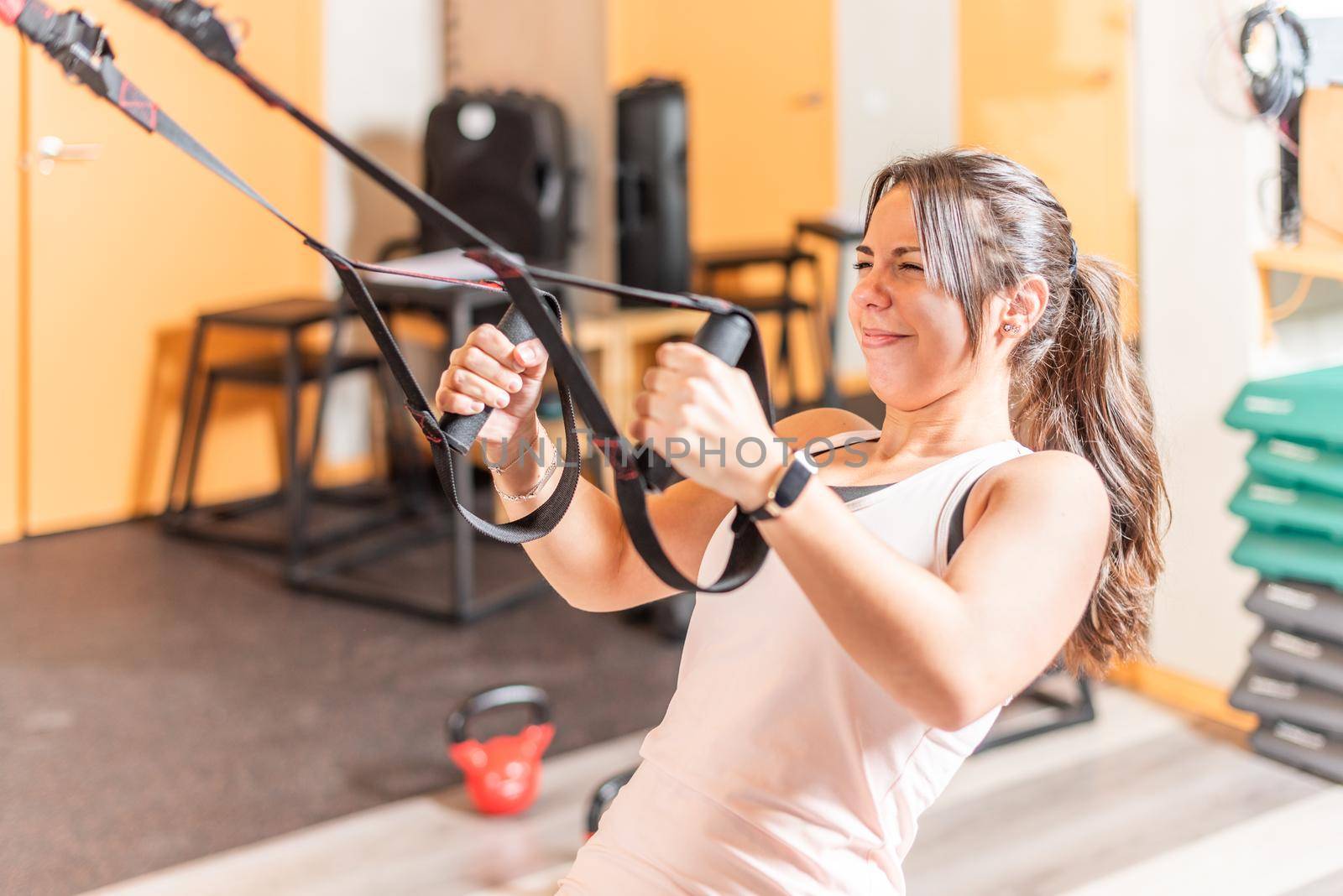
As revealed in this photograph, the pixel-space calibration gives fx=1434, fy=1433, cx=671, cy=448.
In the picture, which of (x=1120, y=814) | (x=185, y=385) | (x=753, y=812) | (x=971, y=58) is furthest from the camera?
(x=185, y=385)

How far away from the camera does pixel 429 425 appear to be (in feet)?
4.00

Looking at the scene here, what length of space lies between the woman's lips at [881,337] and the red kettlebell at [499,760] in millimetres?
1351

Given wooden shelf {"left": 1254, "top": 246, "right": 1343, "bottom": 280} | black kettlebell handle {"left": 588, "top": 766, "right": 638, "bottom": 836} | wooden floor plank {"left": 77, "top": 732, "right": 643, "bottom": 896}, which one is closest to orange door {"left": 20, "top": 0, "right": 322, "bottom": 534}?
wooden floor plank {"left": 77, "top": 732, "right": 643, "bottom": 896}

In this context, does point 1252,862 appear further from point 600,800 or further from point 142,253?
point 142,253

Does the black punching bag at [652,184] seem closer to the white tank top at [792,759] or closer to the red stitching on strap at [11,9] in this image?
the white tank top at [792,759]

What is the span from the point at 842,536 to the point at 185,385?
11.9ft

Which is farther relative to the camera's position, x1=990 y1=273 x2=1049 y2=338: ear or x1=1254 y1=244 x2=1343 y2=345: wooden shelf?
x1=1254 y1=244 x2=1343 y2=345: wooden shelf

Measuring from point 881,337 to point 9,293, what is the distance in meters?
3.29

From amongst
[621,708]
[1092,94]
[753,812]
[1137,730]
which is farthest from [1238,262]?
[753,812]

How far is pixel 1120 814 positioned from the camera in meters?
2.37

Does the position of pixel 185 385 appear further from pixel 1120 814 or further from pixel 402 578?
pixel 1120 814

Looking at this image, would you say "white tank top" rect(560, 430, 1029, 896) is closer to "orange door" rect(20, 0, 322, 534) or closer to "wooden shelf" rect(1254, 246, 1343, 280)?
"wooden shelf" rect(1254, 246, 1343, 280)

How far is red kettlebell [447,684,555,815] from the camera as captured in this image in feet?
7.77

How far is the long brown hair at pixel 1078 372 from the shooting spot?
122 cm
